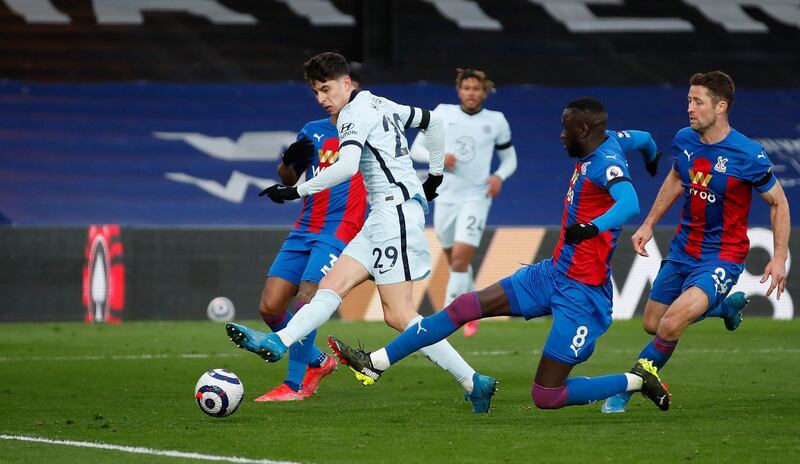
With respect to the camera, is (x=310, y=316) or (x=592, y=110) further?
(x=310, y=316)

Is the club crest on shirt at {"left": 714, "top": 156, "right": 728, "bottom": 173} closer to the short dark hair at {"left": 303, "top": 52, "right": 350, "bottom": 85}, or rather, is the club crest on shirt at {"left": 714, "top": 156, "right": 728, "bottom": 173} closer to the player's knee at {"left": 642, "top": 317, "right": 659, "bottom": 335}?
the player's knee at {"left": 642, "top": 317, "right": 659, "bottom": 335}

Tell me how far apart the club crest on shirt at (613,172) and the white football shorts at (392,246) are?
57.4 inches

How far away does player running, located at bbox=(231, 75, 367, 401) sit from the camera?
9.00 m

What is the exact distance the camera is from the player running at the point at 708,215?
8.13 meters

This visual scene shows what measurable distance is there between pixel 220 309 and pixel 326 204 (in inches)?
292

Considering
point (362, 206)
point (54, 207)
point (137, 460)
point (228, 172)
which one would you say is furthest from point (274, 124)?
point (137, 460)

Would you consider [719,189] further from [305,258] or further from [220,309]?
[220,309]

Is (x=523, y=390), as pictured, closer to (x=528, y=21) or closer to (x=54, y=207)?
(x=54, y=207)

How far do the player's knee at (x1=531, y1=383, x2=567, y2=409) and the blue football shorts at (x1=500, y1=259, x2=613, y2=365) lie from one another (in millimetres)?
173

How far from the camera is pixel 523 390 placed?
30.9ft

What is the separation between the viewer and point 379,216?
8.14 m

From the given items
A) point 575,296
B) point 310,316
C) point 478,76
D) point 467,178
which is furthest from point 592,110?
point 467,178

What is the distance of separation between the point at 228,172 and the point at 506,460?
44.9 ft

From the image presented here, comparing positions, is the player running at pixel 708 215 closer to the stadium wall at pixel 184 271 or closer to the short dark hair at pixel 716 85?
the short dark hair at pixel 716 85
